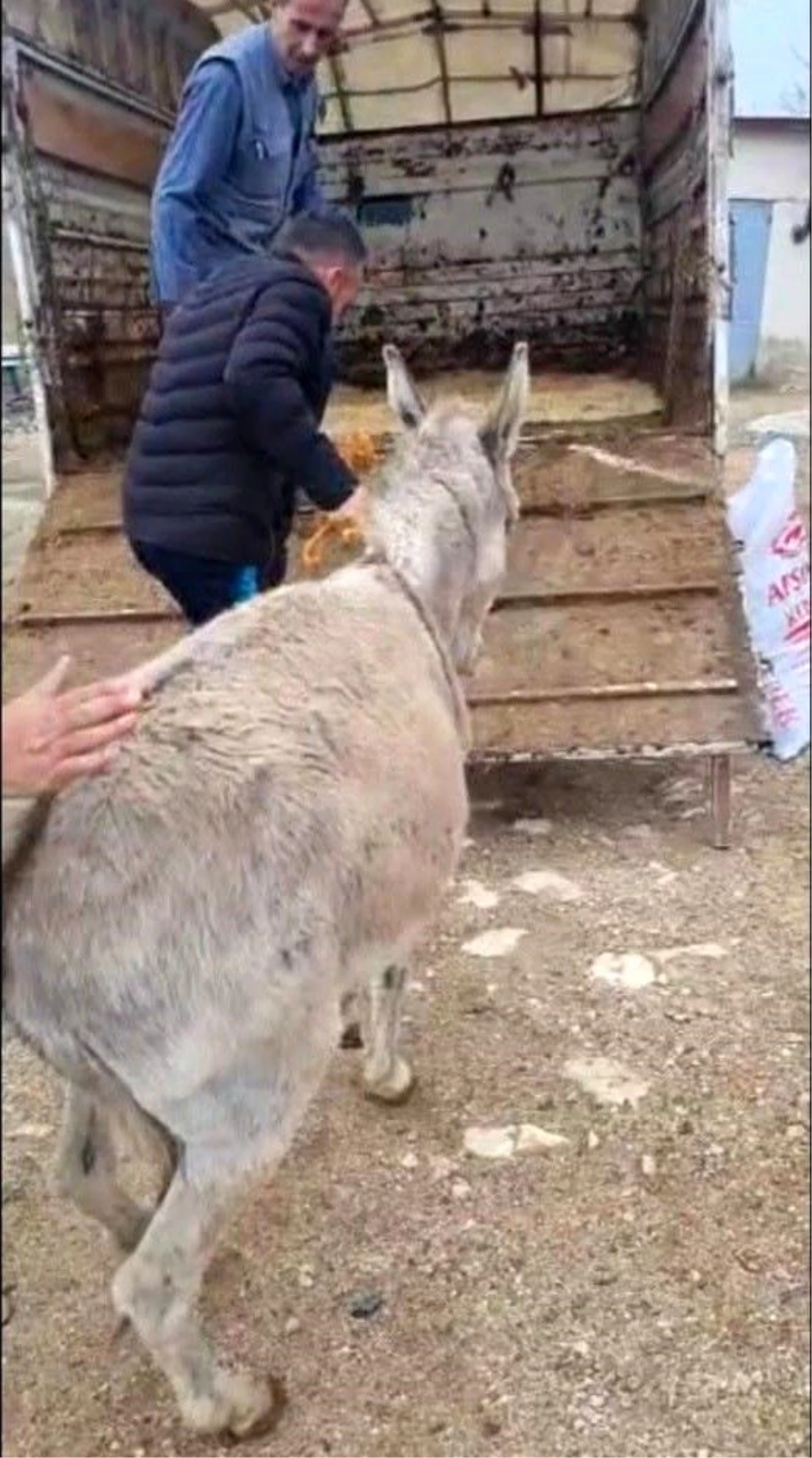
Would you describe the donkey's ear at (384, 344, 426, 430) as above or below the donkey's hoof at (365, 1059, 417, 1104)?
above

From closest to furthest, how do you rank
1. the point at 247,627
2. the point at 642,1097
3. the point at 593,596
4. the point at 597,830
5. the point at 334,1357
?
the point at 247,627 < the point at 334,1357 < the point at 642,1097 < the point at 597,830 < the point at 593,596

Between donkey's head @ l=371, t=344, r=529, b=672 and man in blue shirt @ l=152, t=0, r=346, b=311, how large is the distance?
313 millimetres

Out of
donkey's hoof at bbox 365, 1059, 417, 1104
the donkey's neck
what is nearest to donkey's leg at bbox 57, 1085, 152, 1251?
donkey's hoof at bbox 365, 1059, 417, 1104

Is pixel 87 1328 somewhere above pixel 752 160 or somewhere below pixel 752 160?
below

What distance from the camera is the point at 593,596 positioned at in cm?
274

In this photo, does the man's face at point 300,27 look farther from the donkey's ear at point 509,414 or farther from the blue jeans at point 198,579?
the blue jeans at point 198,579

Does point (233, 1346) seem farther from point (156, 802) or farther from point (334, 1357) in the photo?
point (156, 802)

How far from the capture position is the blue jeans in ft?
6.41

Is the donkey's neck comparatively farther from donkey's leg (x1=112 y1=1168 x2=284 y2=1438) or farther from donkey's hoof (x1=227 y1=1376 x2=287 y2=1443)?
donkey's hoof (x1=227 y1=1376 x2=287 y2=1443)

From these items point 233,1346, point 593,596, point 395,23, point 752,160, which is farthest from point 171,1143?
point 395,23

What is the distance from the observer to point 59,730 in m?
1.17

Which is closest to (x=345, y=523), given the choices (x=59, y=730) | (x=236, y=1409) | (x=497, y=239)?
(x=59, y=730)

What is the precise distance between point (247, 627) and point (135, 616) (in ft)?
1.04

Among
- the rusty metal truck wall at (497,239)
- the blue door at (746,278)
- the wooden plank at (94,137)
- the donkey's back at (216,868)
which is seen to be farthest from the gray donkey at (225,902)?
the rusty metal truck wall at (497,239)
